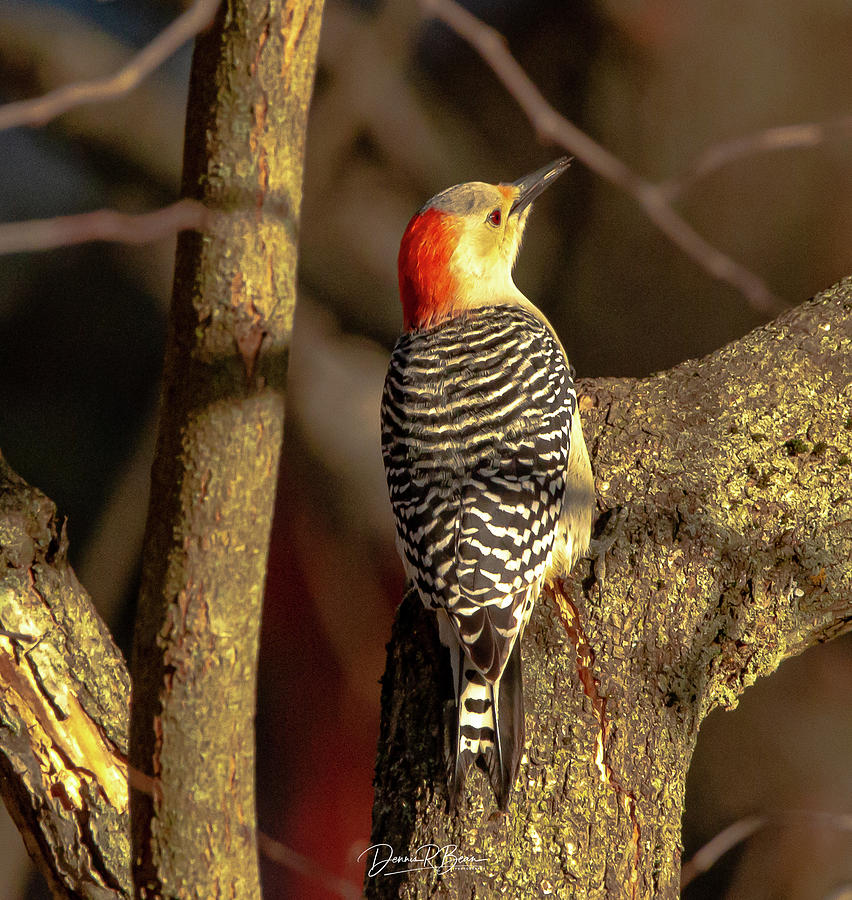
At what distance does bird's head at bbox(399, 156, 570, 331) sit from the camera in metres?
3.18

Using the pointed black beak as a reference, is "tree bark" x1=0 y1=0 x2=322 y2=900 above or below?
below

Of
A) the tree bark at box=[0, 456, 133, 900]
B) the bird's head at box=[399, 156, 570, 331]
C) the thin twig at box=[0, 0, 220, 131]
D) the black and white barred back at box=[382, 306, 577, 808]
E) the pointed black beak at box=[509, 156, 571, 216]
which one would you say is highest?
the pointed black beak at box=[509, 156, 571, 216]

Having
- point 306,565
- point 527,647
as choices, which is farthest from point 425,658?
point 306,565

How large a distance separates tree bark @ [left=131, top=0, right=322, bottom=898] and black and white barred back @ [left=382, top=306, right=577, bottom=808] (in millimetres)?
746

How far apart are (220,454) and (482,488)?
4.27 ft

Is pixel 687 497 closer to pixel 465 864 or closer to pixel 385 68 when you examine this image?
pixel 465 864

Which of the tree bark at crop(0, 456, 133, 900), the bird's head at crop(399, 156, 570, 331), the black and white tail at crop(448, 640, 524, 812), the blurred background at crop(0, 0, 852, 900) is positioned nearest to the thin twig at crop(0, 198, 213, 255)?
the tree bark at crop(0, 456, 133, 900)

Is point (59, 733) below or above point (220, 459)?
below

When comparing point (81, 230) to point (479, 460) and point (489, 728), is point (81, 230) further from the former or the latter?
point (479, 460)

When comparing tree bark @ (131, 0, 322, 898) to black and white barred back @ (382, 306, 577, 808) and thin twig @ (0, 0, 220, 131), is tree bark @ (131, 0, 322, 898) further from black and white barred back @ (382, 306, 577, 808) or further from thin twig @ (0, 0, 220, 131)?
black and white barred back @ (382, 306, 577, 808)

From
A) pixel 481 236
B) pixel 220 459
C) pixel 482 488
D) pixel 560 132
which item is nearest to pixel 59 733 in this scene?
pixel 220 459

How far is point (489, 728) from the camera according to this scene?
1.97m

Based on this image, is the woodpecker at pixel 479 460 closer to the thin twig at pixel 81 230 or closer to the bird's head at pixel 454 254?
the bird's head at pixel 454 254

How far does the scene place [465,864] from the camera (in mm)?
1883
